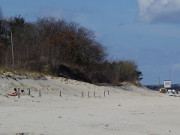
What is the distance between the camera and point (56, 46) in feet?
197

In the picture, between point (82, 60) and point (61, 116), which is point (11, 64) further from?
point (61, 116)

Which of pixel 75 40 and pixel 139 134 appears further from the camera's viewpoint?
pixel 75 40

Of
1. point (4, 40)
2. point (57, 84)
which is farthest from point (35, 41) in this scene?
point (57, 84)

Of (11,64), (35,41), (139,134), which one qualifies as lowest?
(139,134)

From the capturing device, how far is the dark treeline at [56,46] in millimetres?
52500

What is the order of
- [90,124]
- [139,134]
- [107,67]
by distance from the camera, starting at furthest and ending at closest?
[107,67] → [90,124] → [139,134]

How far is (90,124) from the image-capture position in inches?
588

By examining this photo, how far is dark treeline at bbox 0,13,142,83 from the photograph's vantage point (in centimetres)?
5250

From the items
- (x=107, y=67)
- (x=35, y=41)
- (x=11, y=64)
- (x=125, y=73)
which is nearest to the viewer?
(x=11, y=64)

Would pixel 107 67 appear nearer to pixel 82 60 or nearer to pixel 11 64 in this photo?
pixel 82 60

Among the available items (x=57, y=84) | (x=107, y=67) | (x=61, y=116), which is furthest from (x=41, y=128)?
(x=107, y=67)

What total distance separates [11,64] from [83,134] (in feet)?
118

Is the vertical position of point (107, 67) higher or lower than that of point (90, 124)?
higher

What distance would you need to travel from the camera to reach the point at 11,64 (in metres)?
47.4
